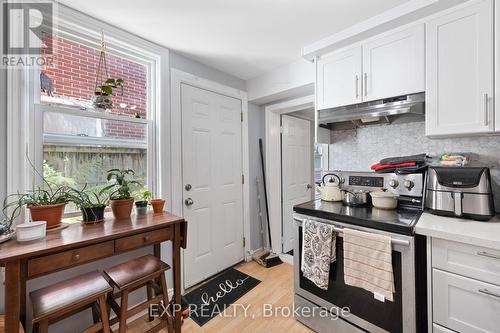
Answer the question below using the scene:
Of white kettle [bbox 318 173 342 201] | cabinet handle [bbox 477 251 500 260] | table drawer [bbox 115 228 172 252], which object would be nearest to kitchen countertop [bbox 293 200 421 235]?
white kettle [bbox 318 173 342 201]

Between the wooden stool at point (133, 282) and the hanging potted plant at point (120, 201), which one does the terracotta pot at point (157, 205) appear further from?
the wooden stool at point (133, 282)

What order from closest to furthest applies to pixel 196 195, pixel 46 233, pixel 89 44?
pixel 46 233 < pixel 89 44 < pixel 196 195

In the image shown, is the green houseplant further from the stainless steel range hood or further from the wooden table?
the stainless steel range hood

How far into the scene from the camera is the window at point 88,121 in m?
1.59

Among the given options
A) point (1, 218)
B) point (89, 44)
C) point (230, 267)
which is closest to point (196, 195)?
point (230, 267)

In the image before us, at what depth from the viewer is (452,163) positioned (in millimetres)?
1535

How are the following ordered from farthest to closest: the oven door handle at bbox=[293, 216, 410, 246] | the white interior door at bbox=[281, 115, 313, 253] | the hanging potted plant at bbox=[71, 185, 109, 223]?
1. the white interior door at bbox=[281, 115, 313, 253]
2. the hanging potted plant at bbox=[71, 185, 109, 223]
3. the oven door handle at bbox=[293, 216, 410, 246]

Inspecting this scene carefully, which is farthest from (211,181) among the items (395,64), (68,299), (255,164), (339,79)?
(395,64)

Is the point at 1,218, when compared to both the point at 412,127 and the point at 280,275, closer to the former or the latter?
the point at 280,275

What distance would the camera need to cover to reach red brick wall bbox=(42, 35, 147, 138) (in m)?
1.64

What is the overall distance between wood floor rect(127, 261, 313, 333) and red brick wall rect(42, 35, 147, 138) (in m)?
1.72

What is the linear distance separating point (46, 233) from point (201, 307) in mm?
1371

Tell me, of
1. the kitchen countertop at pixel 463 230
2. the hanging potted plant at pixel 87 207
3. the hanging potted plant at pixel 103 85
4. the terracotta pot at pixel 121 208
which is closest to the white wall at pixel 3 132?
the hanging potted plant at pixel 87 207

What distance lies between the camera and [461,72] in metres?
1.40
